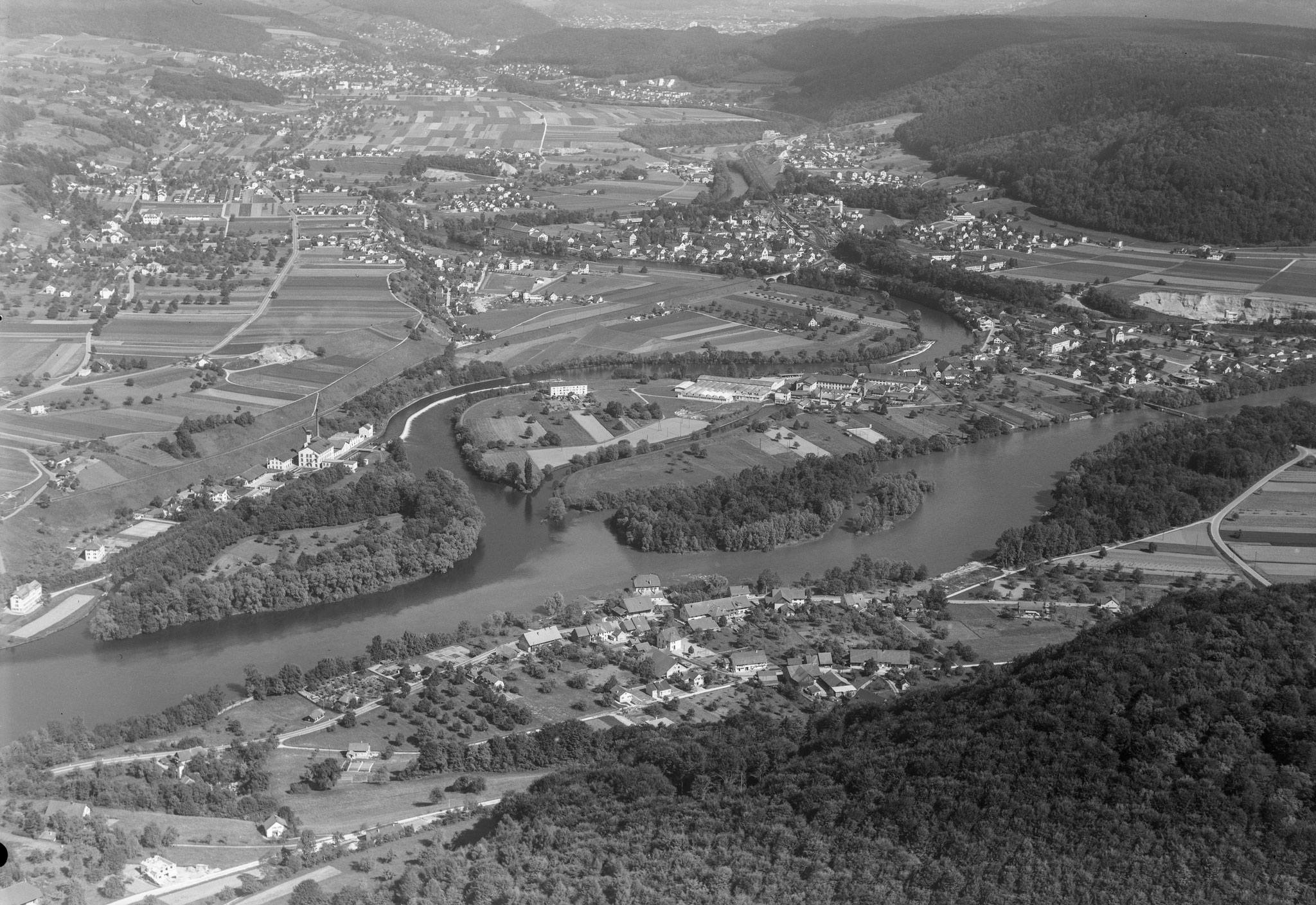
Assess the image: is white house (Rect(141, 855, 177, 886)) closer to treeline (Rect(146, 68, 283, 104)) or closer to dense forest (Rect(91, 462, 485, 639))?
dense forest (Rect(91, 462, 485, 639))

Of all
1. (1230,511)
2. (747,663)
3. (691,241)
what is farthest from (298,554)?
(691,241)

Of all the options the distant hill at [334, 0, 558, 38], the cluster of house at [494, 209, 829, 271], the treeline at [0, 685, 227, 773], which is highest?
the distant hill at [334, 0, 558, 38]

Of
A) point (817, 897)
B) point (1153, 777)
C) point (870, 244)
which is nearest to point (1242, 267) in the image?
point (870, 244)

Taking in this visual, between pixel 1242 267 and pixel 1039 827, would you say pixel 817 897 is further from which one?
pixel 1242 267

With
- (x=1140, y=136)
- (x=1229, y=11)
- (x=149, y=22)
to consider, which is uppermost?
(x=1229, y=11)

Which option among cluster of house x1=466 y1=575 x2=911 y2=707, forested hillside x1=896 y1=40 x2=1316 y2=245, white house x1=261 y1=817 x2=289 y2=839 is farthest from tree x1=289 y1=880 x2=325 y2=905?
forested hillside x1=896 y1=40 x2=1316 y2=245

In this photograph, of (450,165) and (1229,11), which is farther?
(1229,11)

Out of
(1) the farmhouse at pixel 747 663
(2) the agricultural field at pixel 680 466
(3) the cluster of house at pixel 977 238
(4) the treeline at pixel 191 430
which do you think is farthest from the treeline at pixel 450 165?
(1) the farmhouse at pixel 747 663

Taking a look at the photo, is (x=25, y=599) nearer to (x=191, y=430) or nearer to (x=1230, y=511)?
(x=191, y=430)
